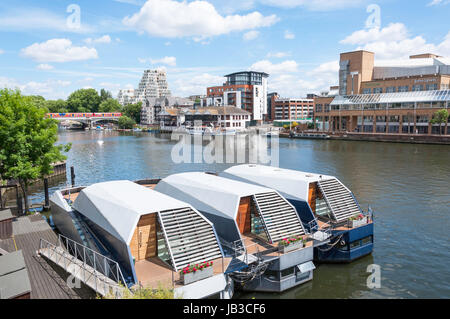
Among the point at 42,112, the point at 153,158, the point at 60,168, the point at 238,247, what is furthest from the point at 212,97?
the point at 238,247

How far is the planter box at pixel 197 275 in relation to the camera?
15453mm

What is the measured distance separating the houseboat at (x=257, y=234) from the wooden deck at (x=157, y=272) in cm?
95

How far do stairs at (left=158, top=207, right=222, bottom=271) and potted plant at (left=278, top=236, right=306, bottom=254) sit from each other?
3.56 meters


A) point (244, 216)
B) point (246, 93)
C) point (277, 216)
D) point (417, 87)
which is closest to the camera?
point (277, 216)

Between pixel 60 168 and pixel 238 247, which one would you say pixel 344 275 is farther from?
pixel 60 168

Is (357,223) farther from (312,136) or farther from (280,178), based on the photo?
(312,136)

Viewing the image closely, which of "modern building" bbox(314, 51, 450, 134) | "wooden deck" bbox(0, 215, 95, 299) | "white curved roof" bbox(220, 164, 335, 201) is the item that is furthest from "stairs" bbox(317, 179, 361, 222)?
"modern building" bbox(314, 51, 450, 134)

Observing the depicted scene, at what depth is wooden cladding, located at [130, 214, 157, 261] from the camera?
1777cm

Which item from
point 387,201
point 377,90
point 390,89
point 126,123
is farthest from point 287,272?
point 126,123

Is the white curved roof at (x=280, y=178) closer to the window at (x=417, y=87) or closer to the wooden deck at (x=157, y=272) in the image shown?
the wooden deck at (x=157, y=272)

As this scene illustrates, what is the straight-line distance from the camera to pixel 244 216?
864 inches

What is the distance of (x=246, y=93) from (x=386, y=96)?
261ft

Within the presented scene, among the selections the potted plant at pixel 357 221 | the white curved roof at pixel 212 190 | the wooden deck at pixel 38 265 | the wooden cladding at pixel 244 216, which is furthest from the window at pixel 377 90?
the wooden deck at pixel 38 265

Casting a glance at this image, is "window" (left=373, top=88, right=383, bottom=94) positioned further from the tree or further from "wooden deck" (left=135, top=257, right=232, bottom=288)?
"wooden deck" (left=135, top=257, right=232, bottom=288)
